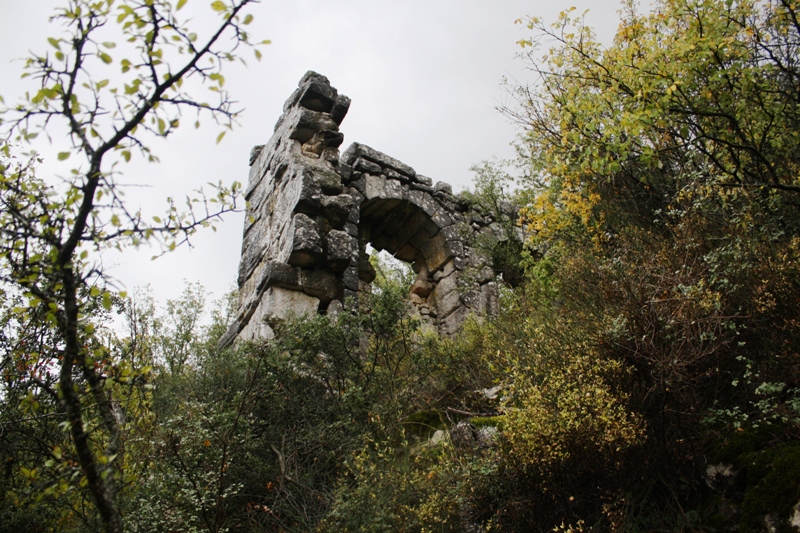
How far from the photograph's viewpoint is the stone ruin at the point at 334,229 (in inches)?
258

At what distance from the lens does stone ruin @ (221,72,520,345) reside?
656 centimetres

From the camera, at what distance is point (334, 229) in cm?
707

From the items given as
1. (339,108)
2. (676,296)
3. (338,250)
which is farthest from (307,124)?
(676,296)

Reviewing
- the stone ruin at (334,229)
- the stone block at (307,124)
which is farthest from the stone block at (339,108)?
the stone block at (307,124)

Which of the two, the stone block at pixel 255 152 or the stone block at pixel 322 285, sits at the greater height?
the stone block at pixel 255 152

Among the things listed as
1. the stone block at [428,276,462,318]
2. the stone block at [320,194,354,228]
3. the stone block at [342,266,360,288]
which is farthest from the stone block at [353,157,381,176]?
the stone block at [342,266,360,288]

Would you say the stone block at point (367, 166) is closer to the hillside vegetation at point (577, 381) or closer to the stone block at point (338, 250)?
the stone block at point (338, 250)

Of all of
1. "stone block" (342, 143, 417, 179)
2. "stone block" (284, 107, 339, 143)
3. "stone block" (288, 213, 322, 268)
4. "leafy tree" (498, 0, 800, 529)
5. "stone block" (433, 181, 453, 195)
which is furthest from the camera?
"stone block" (433, 181, 453, 195)

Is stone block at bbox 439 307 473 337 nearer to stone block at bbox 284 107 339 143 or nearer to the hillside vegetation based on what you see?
the hillside vegetation

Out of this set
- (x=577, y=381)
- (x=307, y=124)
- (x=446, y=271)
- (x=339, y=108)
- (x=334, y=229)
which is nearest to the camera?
(x=577, y=381)

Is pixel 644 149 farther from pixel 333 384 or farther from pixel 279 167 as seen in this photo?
pixel 279 167

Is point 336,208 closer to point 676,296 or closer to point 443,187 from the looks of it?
point 443,187

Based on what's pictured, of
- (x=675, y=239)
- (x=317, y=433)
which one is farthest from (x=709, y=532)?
(x=317, y=433)

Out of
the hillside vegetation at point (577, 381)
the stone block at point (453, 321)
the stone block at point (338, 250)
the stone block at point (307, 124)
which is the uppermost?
the stone block at point (307, 124)
